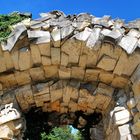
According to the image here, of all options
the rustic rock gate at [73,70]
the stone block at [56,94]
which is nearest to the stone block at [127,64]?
the rustic rock gate at [73,70]

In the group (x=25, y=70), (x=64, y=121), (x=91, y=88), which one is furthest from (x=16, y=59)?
(x=64, y=121)

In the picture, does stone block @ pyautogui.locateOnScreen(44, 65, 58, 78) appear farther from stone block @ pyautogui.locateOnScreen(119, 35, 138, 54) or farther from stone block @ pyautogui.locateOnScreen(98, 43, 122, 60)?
stone block @ pyautogui.locateOnScreen(119, 35, 138, 54)

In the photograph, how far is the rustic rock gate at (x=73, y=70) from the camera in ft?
19.3

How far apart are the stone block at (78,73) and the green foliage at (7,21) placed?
4.52 ft

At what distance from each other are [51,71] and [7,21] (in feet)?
4.30

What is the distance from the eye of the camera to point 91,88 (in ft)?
21.6

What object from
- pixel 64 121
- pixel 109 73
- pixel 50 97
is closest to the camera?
pixel 109 73

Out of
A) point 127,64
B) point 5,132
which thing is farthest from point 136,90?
point 5,132

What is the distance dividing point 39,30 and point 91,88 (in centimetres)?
151

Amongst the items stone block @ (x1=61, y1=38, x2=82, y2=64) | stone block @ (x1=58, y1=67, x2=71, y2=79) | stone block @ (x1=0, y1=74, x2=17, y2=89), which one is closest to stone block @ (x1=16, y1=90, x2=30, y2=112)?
stone block @ (x1=0, y1=74, x2=17, y2=89)

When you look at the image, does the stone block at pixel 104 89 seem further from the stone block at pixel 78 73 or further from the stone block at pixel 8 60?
the stone block at pixel 8 60

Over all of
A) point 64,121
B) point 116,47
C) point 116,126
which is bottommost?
point 116,126

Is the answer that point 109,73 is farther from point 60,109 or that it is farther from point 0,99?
point 0,99

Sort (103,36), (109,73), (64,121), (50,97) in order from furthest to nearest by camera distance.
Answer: (64,121) < (50,97) < (109,73) < (103,36)
